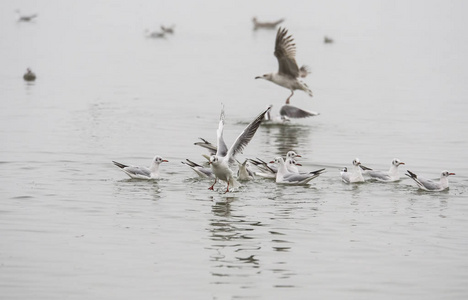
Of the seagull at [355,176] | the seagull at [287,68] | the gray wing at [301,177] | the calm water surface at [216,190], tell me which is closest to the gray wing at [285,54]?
the seagull at [287,68]

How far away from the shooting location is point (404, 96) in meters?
34.6

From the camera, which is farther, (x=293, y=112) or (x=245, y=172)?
(x=293, y=112)

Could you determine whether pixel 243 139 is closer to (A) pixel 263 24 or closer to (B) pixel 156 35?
(B) pixel 156 35

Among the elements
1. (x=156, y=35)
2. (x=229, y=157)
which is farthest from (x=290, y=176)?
(x=156, y=35)

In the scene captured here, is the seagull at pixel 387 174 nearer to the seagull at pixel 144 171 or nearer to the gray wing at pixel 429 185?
the gray wing at pixel 429 185

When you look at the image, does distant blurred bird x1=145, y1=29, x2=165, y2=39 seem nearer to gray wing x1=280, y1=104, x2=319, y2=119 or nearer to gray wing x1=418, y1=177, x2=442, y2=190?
gray wing x1=280, y1=104, x2=319, y2=119

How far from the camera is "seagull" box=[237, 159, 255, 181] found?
56.0 feet

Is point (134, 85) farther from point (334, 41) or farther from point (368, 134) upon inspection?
point (334, 41)

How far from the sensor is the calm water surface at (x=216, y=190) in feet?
36.1

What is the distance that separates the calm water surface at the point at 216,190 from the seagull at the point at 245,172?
0.29 meters

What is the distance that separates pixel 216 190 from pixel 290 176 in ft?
4.88

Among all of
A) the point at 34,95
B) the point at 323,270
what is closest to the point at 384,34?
the point at 34,95

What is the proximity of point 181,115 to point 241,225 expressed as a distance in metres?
14.3

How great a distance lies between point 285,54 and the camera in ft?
86.5
